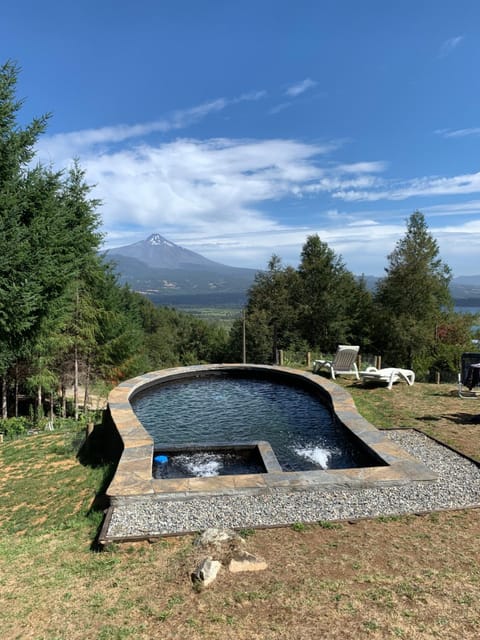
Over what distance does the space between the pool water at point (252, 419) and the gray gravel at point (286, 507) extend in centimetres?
143

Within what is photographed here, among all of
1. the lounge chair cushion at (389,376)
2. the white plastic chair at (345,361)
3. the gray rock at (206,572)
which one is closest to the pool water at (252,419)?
the white plastic chair at (345,361)

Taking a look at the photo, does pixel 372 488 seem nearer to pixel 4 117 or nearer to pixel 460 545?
pixel 460 545

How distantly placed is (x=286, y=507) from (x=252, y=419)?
4697 millimetres

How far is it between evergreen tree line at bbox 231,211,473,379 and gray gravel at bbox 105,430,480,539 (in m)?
20.6

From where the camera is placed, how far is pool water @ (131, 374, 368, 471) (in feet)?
25.0

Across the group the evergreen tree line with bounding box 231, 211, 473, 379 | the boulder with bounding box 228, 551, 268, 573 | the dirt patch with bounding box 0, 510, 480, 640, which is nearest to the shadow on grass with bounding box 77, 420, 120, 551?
the dirt patch with bounding box 0, 510, 480, 640

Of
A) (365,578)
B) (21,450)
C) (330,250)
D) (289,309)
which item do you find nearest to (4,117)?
(21,450)

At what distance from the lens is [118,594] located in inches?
141

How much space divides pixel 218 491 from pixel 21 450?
586 centimetres

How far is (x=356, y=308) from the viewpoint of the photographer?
3269cm

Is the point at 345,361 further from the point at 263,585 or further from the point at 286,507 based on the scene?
the point at 263,585

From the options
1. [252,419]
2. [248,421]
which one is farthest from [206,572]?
[252,419]

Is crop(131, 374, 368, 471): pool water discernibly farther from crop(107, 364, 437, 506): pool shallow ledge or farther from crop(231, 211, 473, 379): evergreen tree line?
crop(231, 211, 473, 379): evergreen tree line

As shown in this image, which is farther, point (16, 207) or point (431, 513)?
point (16, 207)
